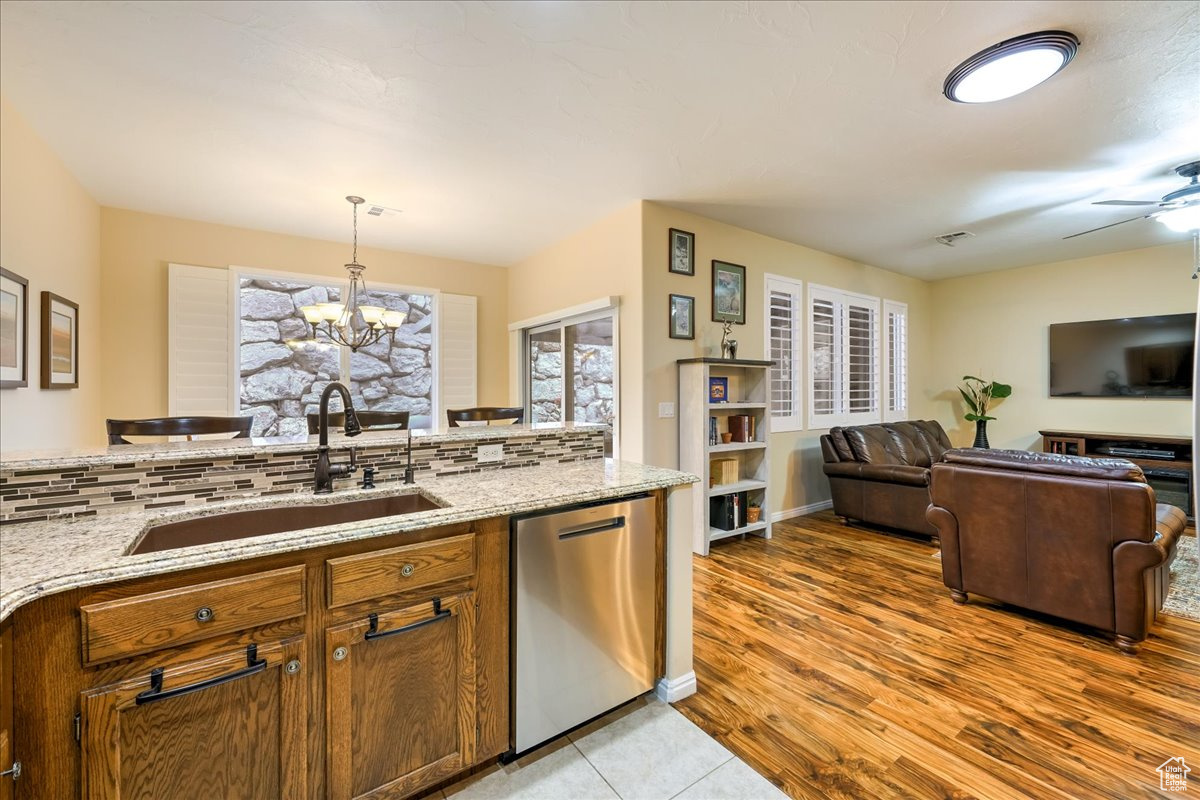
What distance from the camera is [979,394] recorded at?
5.91 m

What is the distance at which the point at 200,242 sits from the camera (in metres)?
3.87

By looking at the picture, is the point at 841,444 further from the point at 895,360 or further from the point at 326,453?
the point at 326,453

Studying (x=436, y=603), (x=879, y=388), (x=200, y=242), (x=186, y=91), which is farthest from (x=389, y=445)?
(x=879, y=388)

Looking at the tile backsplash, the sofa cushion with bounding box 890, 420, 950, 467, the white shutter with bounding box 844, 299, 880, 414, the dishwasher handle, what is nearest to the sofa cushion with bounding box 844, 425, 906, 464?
the sofa cushion with bounding box 890, 420, 950, 467

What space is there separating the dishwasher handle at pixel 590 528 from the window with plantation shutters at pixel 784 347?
3155 mm

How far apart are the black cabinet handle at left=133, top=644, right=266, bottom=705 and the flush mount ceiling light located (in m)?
3.29

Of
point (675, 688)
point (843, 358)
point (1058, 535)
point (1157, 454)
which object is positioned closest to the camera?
point (675, 688)

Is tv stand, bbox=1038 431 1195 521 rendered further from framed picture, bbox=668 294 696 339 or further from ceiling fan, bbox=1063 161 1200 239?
framed picture, bbox=668 294 696 339

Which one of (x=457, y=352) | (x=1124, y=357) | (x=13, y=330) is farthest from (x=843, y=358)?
(x=13, y=330)

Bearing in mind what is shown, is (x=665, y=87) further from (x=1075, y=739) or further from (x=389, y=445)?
(x=1075, y=739)

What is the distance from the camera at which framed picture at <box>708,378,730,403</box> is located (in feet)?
12.8

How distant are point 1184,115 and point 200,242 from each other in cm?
634

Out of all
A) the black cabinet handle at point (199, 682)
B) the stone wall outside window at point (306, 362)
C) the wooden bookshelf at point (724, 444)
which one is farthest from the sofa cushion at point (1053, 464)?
the stone wall outside window at point (306, 362)

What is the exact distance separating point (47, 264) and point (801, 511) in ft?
19.3
